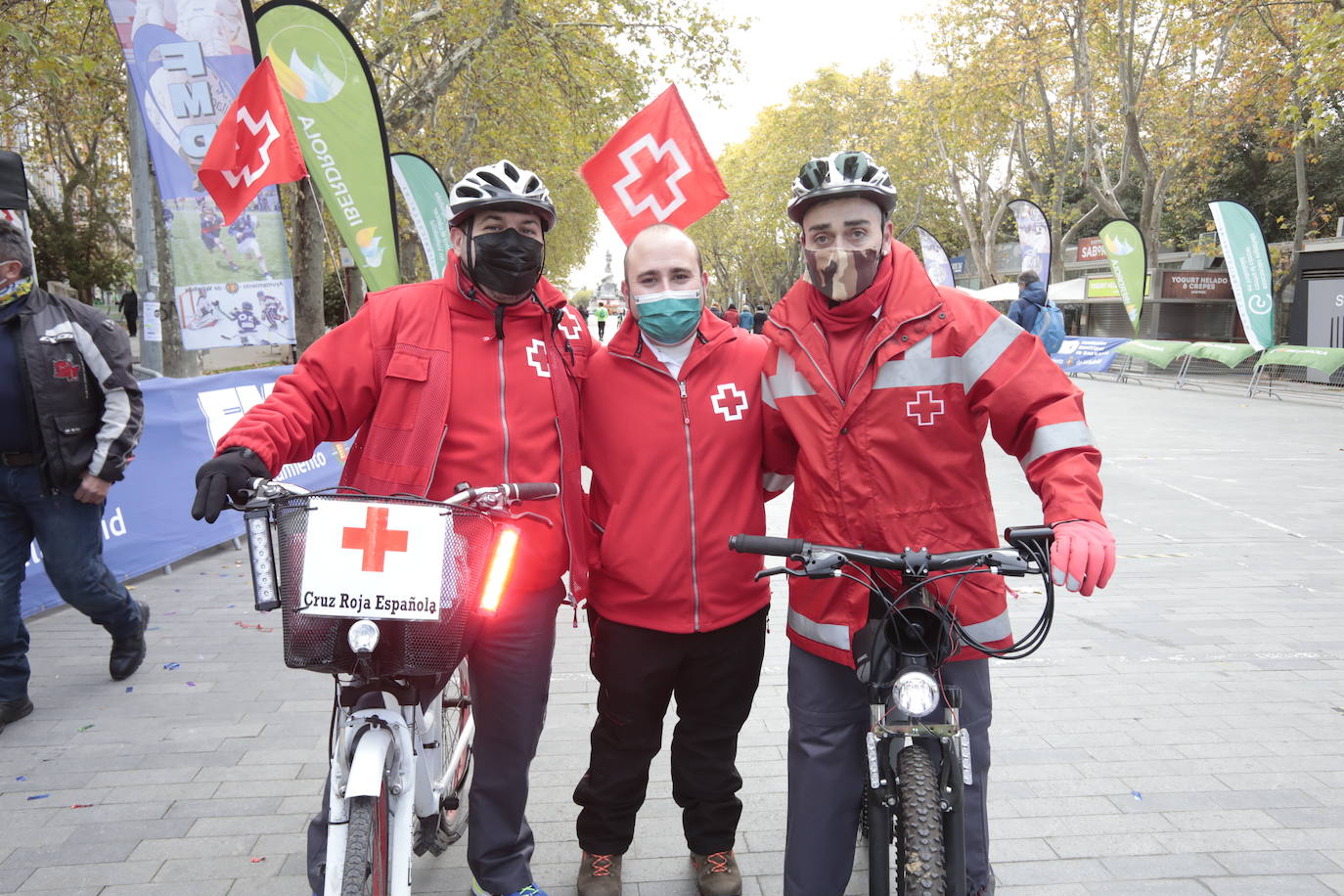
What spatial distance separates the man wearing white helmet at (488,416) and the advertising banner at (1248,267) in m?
20.5

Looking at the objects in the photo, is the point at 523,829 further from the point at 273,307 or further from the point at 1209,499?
the point at 1209,499

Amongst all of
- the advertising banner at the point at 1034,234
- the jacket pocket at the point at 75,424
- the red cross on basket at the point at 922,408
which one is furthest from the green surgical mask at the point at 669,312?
the advertising banner at the point at 1034,234

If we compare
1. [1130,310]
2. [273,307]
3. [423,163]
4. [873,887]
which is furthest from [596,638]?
[1130,310]

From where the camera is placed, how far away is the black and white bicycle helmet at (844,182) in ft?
8.36

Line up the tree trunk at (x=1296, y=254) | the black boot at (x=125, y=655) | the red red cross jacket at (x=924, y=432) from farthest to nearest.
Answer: the tree trunk at (x=1296, y=254)
the black boot at (x=125, y=655)
the red red cross jacket at (x=924, y=432)

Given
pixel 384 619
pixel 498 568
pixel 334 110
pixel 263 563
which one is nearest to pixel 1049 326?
pixel 334 110

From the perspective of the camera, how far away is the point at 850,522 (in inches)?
99.8

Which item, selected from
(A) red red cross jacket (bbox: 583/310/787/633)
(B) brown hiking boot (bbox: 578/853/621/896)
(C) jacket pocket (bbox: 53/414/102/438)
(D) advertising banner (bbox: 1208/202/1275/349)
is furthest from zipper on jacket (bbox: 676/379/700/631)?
(D) advertising banner (bbox: 1208/202/1275/349)

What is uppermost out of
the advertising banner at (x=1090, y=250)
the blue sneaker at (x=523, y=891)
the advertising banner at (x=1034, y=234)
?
the advertising banner at (x=1090, y=250)

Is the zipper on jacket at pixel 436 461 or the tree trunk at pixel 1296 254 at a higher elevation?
the tree trunk at pixel 1296 254

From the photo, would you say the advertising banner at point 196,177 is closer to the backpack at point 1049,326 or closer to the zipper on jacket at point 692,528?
the zipper on jacket at point 692,528

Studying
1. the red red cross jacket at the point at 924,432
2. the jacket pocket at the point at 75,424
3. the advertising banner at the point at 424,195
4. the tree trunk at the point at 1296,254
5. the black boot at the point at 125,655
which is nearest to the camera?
the red red cross jacket at the point at 924,432

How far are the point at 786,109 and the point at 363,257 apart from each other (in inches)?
1500

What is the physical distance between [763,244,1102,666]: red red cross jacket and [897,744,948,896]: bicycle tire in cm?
34
